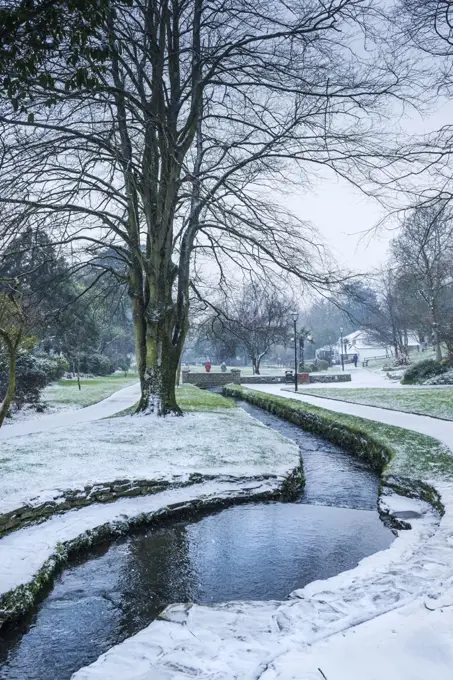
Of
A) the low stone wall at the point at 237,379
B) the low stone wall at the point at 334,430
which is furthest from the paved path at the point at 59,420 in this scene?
the low stone wall at the point at 237,379

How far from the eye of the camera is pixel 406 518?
223 inches

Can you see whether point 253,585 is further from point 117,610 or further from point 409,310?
point 409,310

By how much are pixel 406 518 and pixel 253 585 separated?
242 centimetres

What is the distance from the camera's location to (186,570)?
4641 mm

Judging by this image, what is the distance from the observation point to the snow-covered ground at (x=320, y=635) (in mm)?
2363

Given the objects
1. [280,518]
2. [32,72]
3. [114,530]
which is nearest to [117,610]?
[114,530]

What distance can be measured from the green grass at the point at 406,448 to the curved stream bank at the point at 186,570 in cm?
75

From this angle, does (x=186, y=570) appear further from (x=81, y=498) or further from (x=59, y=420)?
(x=59, y=420)

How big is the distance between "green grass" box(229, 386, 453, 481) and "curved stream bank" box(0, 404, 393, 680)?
748 millimetres

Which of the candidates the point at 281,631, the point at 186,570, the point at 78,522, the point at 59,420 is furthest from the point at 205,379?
the point at 281,631

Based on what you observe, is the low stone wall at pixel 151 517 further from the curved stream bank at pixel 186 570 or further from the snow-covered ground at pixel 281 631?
the snow-covered ground at pixel 281 631

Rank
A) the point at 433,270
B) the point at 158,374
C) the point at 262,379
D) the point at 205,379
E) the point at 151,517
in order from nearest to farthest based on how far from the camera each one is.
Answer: the point at 151,517, the point at 158,374, the point at 433,270, the point at 262,379, the point at 205,379

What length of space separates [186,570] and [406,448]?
525 centimetres

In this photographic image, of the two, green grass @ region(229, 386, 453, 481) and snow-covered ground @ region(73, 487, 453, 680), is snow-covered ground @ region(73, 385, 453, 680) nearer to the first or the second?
snow-covered ground @ region(73, 487, 453, 680)
